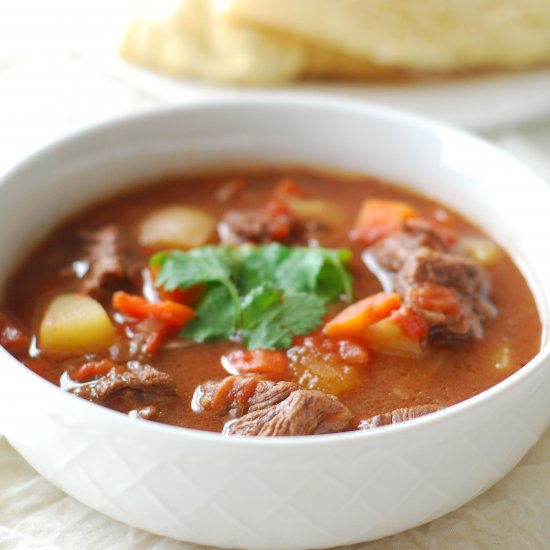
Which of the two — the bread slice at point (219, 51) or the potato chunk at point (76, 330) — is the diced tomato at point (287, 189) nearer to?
the bread slice at point (219, 51)

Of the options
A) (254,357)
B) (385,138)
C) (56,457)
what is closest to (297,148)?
(385,138)

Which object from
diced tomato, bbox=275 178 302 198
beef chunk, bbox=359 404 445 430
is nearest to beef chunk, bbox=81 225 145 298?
diced tomato, bbox=275 178 302 198

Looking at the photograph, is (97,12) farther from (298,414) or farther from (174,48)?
(298,414)

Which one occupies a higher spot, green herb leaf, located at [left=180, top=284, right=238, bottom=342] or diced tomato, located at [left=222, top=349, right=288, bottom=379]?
green herb leaf, located at [left=180, top=284, right=238, bottom=342]

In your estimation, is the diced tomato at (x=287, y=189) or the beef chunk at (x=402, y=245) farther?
the diced tomato at (x=287, y=189)

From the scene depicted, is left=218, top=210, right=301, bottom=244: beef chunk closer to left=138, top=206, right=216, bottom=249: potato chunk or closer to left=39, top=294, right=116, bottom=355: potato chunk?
left=138, top=206, right=216, bottom=249: potato chunk

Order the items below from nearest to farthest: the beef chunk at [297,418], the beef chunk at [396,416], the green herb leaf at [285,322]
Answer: the beef chunk at [297,418] < the beef chunk at [396,416] < the green herb leaf at [285,322]

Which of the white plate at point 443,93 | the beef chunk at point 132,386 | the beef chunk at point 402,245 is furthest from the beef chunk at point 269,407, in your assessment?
the white plate at point 443,93
